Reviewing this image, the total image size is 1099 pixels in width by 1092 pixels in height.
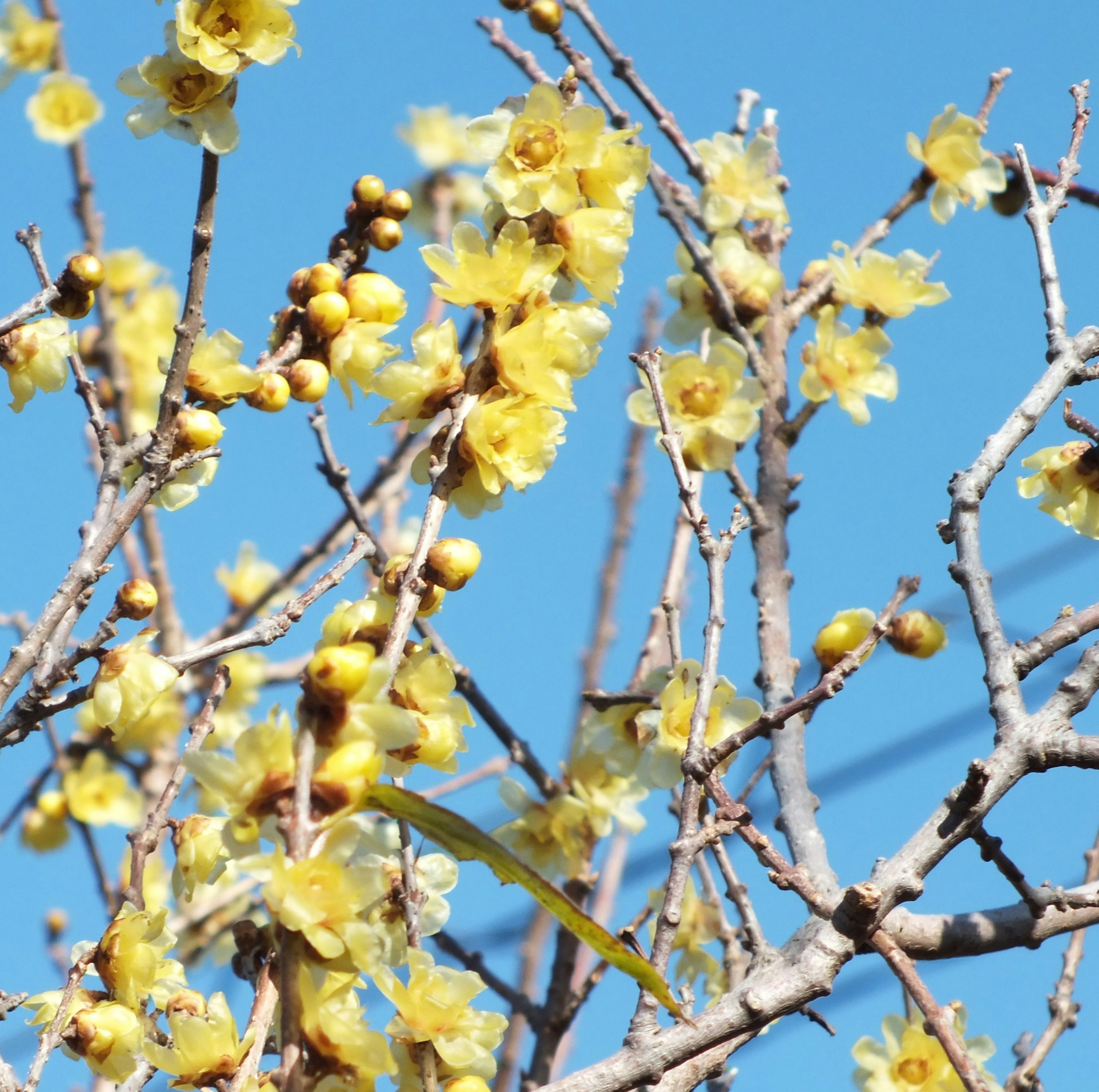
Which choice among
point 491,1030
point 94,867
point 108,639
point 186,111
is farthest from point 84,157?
point 491,1030

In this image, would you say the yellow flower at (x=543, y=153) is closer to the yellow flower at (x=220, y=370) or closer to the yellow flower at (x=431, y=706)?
the yellow flower at (x=220, y=370)

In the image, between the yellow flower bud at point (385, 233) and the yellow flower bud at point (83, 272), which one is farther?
the yellow flower bud at point (385, 233)

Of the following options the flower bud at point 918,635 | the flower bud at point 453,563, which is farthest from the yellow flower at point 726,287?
the flower bud at point 453,563

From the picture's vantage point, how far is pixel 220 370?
1741mm

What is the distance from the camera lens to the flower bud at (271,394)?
1.75 metres

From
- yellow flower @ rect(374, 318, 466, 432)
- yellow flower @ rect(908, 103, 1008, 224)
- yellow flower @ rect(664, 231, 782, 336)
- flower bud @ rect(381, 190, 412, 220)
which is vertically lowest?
yellow flower @ rect(374, 318, 466, 432)

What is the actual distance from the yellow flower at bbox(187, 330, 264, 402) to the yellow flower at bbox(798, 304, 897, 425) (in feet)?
4.43

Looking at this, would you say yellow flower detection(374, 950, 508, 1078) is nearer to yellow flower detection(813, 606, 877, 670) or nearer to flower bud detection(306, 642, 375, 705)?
flower bud detection(306, 642, 375, 705)

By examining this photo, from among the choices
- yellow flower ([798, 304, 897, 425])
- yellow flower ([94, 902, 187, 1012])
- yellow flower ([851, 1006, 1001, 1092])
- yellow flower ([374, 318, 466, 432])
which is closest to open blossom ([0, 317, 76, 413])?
yellow flower ([374, 318, 466, 432])

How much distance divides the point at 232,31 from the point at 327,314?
0.37 metres

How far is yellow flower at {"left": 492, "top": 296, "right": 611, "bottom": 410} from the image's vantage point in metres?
1.55

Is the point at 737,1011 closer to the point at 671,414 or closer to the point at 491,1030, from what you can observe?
the point at 491,1030

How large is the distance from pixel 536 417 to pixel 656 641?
1.46 meters

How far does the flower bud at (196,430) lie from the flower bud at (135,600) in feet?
0.64
